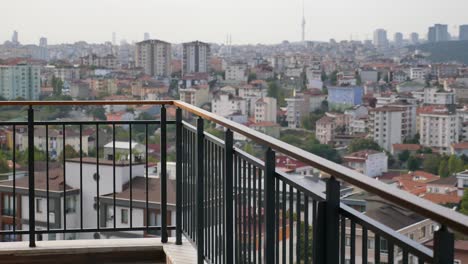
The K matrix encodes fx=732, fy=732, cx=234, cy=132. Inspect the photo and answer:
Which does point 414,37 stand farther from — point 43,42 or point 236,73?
point 43,42

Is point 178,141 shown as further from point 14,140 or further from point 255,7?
point 255,7

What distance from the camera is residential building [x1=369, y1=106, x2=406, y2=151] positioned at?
9431 millimetres

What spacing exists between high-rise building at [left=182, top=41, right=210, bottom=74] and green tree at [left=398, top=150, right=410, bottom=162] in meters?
9.62

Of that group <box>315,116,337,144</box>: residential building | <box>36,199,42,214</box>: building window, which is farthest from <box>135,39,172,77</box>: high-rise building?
<box>36,199,42,214</box>: building window

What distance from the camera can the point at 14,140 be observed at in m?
4.55

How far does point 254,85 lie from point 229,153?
14.4 metres

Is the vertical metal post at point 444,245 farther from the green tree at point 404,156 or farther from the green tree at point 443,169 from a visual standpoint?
the green tree at point 404,156

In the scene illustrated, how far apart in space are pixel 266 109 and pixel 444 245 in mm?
12937

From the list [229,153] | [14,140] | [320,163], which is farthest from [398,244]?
[14,140]

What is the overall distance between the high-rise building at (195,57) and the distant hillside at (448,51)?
7903mm

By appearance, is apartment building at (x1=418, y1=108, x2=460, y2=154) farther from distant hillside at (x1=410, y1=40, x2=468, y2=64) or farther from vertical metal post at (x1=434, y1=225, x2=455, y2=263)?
vertical metal post at (x1=434, y1=225, x2=455, y2=263)

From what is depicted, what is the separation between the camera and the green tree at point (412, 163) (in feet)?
26.0

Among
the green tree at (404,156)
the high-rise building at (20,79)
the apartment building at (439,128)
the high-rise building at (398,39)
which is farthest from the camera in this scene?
the high-rise building at (398,39)

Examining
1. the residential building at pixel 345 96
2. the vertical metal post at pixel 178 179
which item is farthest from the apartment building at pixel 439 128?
the vertical metal post at pixel 178 179
